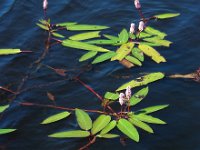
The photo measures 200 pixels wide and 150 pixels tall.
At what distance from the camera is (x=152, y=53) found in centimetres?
521

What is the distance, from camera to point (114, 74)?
4.97 m

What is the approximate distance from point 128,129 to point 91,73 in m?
1.16

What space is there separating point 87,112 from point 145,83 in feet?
2.44

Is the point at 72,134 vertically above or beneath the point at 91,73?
beneath

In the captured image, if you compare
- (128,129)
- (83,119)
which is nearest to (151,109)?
(128,129)

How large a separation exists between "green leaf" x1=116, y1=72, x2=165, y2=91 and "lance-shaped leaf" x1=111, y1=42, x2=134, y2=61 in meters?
0.45

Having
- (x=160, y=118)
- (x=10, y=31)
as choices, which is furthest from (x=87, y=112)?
(x=10, y=31)

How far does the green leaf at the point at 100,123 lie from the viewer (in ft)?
13.3

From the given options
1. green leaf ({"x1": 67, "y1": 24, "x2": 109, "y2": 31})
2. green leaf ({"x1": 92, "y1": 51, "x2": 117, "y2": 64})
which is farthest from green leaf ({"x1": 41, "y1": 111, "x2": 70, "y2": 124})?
green leaf ({"x1": 67, "y1": 24, "x2": 109, "y2": 31})

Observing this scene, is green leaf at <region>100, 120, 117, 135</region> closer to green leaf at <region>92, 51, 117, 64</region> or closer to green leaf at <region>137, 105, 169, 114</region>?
green leaf at <region>137, 105, 169, 114</region>

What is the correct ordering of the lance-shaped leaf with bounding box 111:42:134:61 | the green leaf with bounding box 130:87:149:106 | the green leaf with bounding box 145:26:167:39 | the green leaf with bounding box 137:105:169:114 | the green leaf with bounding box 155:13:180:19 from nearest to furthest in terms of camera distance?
the green leaf with bounding box 137:105:169:114
the green leaf with bounding box 130:87:149:106
the lance-shaped leaf with bounding box 111:42:134:61
the green leaf with bounding box 145:26:167:39
the green leaf with bounding box 155:13:180:19

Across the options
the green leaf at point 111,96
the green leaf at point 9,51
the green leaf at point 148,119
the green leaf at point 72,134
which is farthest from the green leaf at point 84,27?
the green leaf at point 72,134

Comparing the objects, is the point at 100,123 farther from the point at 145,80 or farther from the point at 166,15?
the point at 166,15

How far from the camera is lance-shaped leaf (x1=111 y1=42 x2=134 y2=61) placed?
16.9ft
